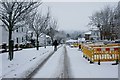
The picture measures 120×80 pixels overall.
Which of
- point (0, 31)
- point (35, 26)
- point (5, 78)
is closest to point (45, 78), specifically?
point (5, 78)

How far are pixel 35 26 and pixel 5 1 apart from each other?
2040cm

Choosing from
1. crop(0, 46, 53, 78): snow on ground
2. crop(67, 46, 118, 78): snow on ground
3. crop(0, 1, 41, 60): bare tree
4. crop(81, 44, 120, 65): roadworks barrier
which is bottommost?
crop(67, 46, 118, 78): snow on ground

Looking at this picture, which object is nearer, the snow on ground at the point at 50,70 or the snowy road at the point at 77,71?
the snowy road at the point at 77,71

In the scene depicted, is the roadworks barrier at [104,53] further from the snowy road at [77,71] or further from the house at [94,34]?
the house at [94,34]

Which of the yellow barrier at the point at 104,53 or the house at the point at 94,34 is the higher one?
the house at the point at 94,34

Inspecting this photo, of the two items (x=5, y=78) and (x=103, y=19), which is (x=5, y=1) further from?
(x=103, y=19)

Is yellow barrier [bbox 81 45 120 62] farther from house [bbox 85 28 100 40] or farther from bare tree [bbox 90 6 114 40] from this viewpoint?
house [bbox 85 28 100 40]

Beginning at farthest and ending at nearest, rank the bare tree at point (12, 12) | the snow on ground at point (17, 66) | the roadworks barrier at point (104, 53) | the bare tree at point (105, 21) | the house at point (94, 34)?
the house at point (94, 34) < the bare tree at point (105, 21) < the bare tree at point (12, 12) < the roadworks barrier at point (104, 53) < the snow on ground at point (17, 66)

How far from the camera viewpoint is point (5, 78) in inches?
453

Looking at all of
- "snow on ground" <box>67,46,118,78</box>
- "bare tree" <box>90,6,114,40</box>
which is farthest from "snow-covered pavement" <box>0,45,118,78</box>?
"bare tree" <box>90,6,114,40</box>

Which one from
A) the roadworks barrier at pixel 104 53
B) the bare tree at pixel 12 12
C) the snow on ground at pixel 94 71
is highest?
the bare tree at pixel 12 12

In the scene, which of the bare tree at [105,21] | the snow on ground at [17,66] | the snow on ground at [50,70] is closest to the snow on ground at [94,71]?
the snow on ground at [50,70]

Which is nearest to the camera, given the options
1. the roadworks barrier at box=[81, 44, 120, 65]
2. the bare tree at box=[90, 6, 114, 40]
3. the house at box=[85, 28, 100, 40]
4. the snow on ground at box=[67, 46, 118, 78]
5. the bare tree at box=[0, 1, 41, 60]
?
the snow on ground at box=[67, 46, 118, 78]

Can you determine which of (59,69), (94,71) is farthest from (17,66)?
(94,71)
